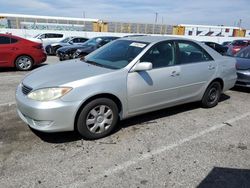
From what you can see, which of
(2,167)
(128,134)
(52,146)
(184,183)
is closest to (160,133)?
(128,134)

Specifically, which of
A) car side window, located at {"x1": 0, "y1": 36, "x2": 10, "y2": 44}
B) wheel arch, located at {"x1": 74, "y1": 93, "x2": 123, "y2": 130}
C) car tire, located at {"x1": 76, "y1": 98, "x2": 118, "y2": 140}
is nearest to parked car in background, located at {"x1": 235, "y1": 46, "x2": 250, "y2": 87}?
wheel arch, located at {"x1": 74, "y1": 93, "x2": 123, "y2": 130}

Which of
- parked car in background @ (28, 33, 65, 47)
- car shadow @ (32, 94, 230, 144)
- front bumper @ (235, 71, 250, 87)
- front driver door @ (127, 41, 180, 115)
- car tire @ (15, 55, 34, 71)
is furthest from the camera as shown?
parked car in background @ (28, 33, 65, 47)

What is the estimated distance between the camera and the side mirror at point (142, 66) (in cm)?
399

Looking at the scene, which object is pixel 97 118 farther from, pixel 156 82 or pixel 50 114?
pixel 156 82

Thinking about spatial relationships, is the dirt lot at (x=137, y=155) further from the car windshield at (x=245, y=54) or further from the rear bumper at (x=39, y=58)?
the rear bumper at (x=39, y=58)

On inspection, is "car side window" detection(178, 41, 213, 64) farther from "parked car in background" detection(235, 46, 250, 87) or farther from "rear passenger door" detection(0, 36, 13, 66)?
"rear passenger door" detection(0, 36, 13, 66)

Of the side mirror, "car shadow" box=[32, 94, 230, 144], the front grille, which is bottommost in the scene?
"car shadow" box=[32, 94, 230, 144]

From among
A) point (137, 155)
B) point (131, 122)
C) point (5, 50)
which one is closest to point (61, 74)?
point (131, 122)

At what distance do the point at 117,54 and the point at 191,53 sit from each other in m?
1.51

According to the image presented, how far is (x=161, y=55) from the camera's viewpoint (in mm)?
4559

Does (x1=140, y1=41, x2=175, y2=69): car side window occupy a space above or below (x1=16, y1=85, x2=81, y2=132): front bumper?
above

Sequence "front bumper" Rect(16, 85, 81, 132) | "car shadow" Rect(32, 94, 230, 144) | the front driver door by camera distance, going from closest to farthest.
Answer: "front bumper" Rect(16, 85, 81, 132), "car shadow" Rect(32, 94, 230, 144), the front driver door

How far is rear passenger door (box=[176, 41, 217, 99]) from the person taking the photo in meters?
4.80

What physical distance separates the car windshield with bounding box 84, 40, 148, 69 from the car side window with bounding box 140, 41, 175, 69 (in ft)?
0.53
